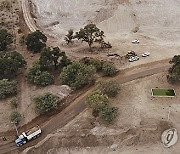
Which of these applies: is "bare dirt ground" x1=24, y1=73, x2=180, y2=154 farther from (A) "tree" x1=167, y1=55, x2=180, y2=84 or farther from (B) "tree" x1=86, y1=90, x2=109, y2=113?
(A) "tree" x1=167, y1=55, x2=180, y2=84

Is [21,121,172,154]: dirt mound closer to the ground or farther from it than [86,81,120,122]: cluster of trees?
closer to the ground

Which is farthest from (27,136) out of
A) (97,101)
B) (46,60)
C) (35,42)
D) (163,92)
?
(35,42)

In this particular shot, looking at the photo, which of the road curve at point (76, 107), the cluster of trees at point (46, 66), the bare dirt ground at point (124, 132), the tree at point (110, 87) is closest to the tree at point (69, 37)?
the cluster of trees at point (46, 66)

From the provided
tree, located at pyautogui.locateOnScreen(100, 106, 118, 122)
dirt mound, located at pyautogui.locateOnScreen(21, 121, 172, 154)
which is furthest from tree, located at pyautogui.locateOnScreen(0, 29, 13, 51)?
tree, located at pyautogui.locateOnScreen(100, 106, 118, 122)

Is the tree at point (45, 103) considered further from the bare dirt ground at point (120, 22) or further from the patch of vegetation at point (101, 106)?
the bare dirt ground at point (120, 22)

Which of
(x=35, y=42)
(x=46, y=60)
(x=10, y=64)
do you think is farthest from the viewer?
(x=35, y=42)

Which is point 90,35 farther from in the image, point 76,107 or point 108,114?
point 108,114
